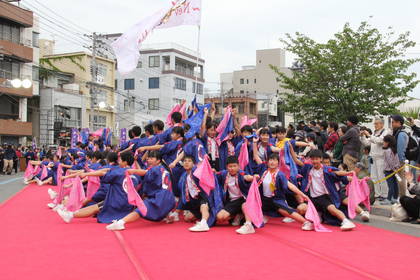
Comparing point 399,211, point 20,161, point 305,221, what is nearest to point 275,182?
point 305,221

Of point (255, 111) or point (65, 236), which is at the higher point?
point (255, 111)

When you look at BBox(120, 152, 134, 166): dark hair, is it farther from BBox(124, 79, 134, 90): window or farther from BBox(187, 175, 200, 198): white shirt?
BBox(124, 79, 134, 90): window

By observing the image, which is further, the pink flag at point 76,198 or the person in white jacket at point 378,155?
the person in white jacket at point 378,155

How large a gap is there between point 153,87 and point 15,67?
17.2 metres

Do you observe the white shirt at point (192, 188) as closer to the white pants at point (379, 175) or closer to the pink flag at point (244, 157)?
the pink flag at point (244, 157)

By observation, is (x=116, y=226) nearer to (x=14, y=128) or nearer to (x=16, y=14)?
(x=14, y=128)

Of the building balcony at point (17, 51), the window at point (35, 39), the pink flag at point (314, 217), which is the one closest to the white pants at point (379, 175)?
the pink flag at point (314, 217)

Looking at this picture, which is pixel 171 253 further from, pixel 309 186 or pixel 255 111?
pixel 255 111

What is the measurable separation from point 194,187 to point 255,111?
132 feet

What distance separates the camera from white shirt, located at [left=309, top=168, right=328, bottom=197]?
6918 millimetres

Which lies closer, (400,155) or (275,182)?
(275,182)

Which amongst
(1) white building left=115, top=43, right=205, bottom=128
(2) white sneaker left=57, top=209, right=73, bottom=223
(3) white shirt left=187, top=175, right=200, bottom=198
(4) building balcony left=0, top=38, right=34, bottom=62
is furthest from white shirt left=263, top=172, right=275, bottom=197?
(1) white building left=115, top=43, right=205, bottom=128

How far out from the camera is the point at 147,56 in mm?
43625

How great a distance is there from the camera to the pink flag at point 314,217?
6242 mm
